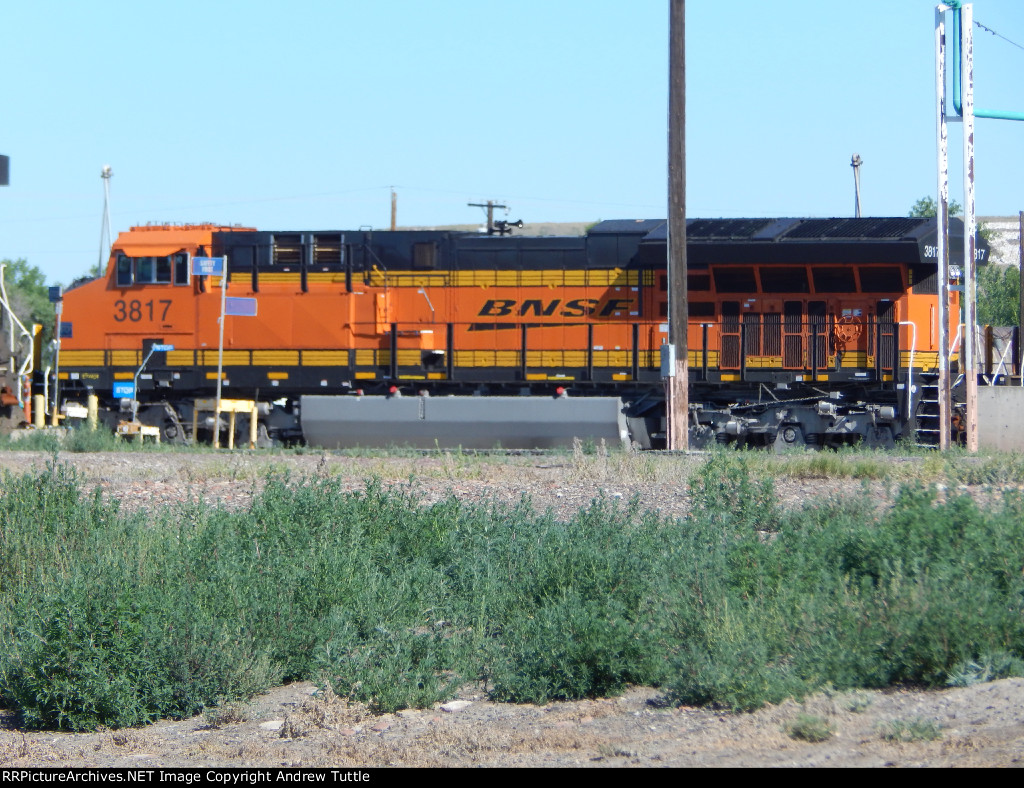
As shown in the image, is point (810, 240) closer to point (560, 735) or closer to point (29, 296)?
point (560, 735)

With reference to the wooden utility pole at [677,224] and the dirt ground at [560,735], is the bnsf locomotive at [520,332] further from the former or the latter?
the dirt ground at [560,735]

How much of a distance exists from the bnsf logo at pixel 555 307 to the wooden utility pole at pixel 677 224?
271cm

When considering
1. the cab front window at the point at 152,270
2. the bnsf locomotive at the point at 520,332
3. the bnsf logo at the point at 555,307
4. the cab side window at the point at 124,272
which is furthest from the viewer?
the cab side window at the point at 124,272

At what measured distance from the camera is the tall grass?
5977 mm

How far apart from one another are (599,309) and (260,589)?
43.3ft

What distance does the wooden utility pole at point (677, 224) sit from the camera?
16953mm

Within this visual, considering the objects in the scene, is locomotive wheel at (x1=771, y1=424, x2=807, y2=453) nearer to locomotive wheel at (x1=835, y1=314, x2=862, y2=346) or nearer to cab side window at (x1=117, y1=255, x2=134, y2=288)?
locomotive wheel at (x1=835, y1=314, x2=862, y2=346)

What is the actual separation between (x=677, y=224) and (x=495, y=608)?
430 inches

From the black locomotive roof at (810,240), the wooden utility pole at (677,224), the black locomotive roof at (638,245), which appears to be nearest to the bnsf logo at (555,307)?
the black locomotive roof at (638,245)

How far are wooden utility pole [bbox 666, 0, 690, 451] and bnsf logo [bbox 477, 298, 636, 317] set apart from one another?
2712 millimetres

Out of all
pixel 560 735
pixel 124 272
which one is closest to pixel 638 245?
pixel 124 272

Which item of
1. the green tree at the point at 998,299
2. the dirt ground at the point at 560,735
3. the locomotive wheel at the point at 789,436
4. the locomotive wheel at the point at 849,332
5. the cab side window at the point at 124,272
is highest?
the green tree at the point at 998,299

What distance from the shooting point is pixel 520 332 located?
66.2 feet

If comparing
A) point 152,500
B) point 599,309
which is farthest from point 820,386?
point 152,500
